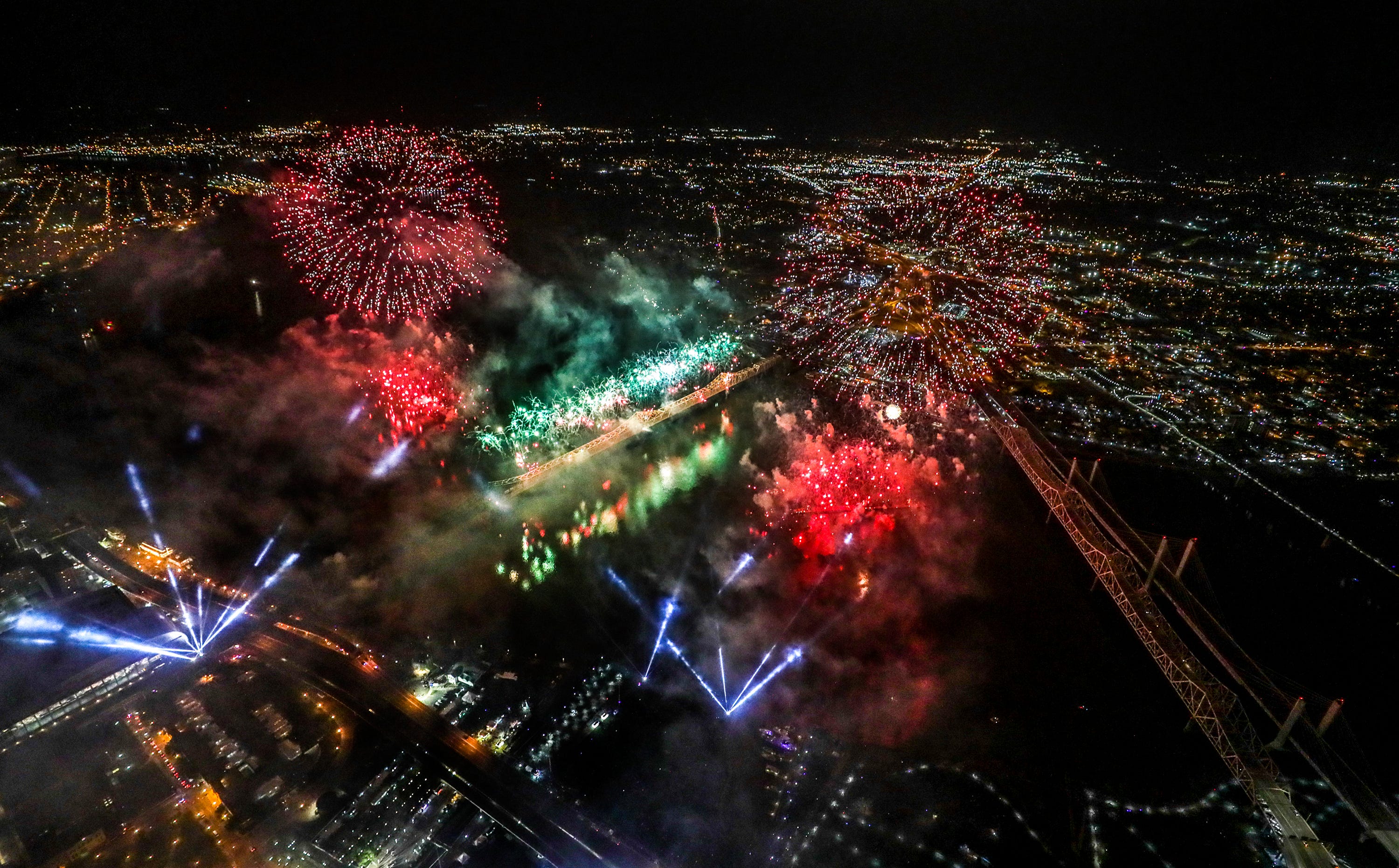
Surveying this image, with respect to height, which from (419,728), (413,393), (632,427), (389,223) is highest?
(389,223)

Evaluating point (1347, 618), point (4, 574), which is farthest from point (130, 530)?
point (1347, 618)

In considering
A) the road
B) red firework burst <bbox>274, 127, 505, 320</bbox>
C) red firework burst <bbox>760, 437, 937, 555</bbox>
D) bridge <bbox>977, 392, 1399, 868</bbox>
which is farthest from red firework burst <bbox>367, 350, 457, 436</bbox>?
bridge <bbox>977, 392, 1399, 868</bbox>

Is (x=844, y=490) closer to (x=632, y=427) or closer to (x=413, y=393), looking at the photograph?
(x=632, y=427)

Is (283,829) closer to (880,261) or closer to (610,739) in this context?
(610,739)

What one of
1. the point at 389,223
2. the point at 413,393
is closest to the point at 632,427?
the point at 413,393

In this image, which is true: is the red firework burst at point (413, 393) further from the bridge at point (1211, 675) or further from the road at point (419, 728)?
the bridge at point (1211, 675)

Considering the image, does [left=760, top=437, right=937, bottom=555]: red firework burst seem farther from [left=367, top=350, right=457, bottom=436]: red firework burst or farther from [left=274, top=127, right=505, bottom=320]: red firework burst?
[left=274, top=127, right=505, bottom=320]: red firework burst

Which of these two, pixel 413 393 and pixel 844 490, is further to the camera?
pixel 413 393
